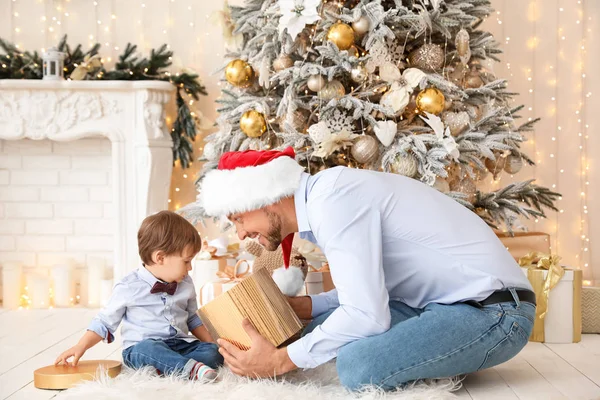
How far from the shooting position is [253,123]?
330cm

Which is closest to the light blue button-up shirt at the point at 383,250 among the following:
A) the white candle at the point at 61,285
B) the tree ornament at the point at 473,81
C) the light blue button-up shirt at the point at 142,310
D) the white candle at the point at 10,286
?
the light blue button-up shirt at the point at 142,310

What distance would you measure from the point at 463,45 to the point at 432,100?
322mm

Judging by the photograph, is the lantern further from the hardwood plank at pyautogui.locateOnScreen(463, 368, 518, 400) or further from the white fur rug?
the hardwood plank at pyautogui.locateOnScreen(463, 368, 518, 400)

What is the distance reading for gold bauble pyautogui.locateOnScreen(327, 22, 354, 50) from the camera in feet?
10.2

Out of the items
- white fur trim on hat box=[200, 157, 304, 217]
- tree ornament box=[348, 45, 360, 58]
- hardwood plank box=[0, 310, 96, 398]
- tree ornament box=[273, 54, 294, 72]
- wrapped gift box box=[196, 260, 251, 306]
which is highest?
tree ornament box=[348, 45, 360, 58]

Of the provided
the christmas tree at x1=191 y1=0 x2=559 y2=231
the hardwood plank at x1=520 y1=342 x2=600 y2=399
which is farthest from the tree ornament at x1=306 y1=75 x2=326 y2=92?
the hardwood plank at x1=520 y1=342 x2=600 y2=399

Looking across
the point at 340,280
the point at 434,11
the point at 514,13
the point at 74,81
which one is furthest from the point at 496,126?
the point at 74,81

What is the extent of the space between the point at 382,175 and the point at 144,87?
2.12m

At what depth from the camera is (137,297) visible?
2.36 m

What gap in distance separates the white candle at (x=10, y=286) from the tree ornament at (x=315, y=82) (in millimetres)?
1962

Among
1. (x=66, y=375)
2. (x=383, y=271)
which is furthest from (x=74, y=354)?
(x=383, y=271)

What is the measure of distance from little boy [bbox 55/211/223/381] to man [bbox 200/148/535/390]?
0.87ft

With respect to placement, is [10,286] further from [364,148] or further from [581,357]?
[581,357]

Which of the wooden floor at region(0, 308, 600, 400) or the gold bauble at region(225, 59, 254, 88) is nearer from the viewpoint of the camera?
the wooden floor at region(0, 308, 600, 400)
